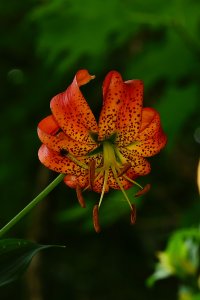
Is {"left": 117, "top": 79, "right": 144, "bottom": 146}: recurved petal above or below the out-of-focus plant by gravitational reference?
above

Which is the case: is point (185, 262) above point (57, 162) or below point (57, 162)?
below

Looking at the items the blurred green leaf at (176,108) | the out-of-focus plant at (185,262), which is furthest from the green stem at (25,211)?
the blurred green leaf at (176,108)

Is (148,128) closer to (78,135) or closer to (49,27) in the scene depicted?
(78,135)

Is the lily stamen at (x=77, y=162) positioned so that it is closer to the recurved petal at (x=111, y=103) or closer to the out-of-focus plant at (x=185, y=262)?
the recurved petal at (x=111, y=103)

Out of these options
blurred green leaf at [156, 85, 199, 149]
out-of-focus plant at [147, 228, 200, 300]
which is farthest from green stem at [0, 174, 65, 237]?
blurred green leaf at [156, 85, 199, 149]

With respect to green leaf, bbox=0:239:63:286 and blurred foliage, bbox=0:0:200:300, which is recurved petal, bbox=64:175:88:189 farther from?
blurred foliage, bbox=0:0:200:300

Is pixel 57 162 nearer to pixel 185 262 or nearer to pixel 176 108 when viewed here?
pixel 185 262

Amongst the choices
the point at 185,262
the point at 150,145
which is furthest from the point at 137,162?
the point at 185,262

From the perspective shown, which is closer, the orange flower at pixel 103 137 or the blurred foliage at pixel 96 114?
the orange flower at pixel 103 137
